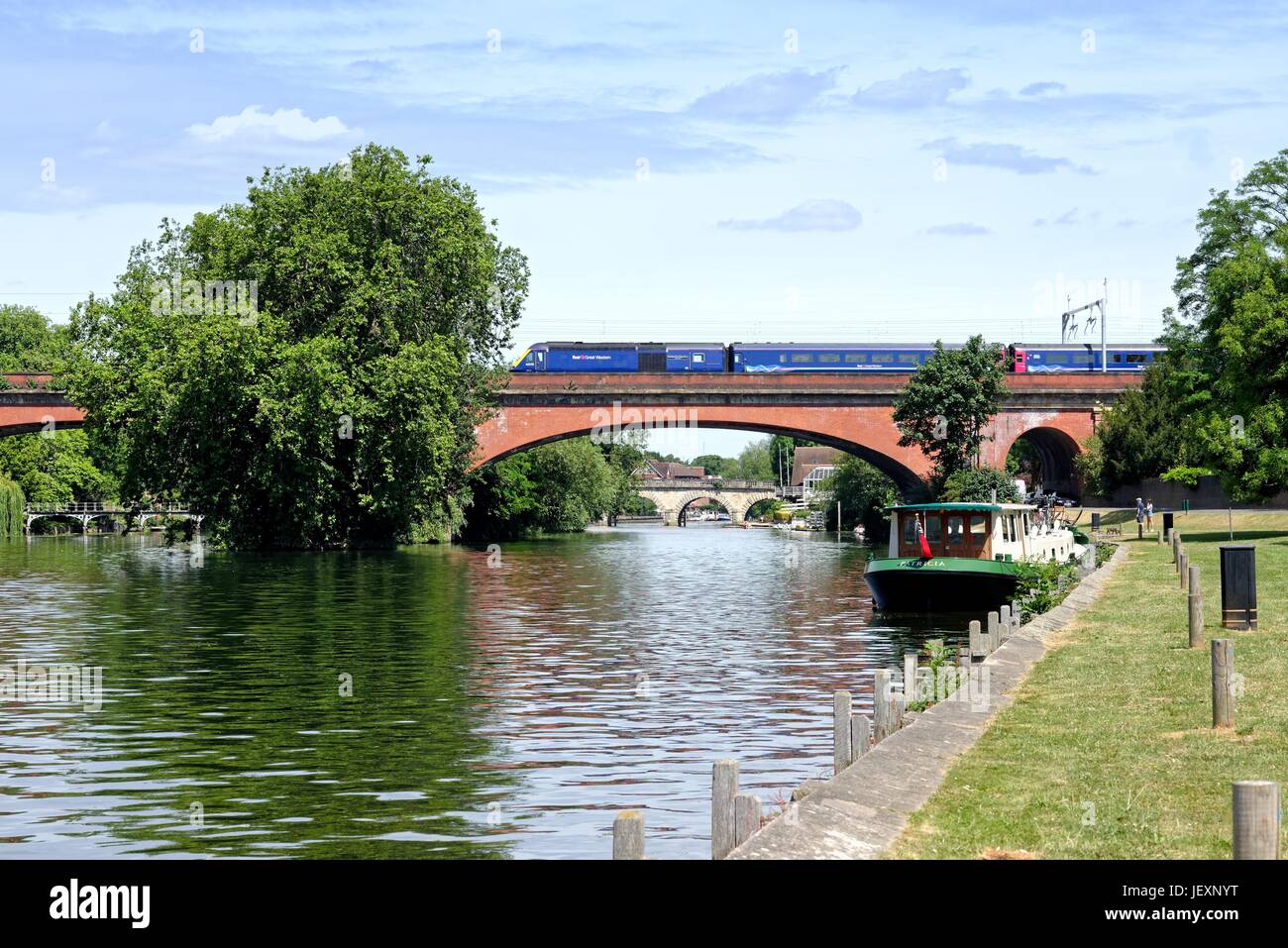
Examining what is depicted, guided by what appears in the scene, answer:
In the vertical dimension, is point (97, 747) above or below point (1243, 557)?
below

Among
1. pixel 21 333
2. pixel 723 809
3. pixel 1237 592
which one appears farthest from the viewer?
Result: pixel 21 333

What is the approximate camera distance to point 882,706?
15836 millimetres

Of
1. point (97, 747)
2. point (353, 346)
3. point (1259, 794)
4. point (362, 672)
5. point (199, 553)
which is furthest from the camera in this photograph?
point (199, 553)

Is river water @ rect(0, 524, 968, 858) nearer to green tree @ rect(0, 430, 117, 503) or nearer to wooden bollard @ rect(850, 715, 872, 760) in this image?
wooden bollard @ rect(850, 715, 872, 760)

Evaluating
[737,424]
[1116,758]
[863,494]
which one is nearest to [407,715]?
[1116,758]

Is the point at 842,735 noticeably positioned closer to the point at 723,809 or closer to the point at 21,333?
the point at 723,809

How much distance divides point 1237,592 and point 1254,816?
17.7m

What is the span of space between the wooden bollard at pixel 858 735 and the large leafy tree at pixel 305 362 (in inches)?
1957

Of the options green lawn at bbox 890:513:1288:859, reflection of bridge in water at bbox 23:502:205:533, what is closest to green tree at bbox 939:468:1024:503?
green lawn at bbox 890:513:1288:859

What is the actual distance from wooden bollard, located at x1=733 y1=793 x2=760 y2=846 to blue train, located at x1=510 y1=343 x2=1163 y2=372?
8045 cm
